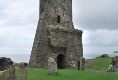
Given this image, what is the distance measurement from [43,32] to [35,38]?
7.01 feet

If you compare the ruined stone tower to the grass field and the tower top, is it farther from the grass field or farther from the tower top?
the grass field

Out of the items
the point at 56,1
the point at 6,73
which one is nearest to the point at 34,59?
the point at 56,1

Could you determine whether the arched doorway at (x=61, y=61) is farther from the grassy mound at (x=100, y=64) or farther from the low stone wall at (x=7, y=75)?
the low stone wall at (x=7, y=75)

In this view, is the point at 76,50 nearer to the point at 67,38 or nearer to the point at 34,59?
the point at 67,38

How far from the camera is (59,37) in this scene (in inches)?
1543

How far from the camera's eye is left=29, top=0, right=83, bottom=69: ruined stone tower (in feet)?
125

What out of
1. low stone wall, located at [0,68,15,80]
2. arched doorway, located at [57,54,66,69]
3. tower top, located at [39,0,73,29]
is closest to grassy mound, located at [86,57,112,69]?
arched doorway, located at [57,54,66,69]

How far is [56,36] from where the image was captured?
38719 millimetres

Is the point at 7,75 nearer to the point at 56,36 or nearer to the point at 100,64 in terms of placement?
the point at 56,36

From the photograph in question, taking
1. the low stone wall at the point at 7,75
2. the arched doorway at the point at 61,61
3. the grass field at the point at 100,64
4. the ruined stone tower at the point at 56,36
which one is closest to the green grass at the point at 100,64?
the grass field at the point at 100,64

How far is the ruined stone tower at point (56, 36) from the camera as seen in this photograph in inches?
1501

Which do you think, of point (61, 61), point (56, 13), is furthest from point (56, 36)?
point (61, 61)

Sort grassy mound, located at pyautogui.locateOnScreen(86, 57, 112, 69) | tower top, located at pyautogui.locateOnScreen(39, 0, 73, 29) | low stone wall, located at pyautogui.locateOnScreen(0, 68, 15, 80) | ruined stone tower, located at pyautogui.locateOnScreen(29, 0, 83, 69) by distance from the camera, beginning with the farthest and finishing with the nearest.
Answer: tower top, located at pyautogui.locateOnScreen(39, 0, 73, 29)
ruined stone tower, located at pyautogui.locateOnScreen(29, 0, 83, 69)
grassy mound, located at pyautogui.locateOnScreen(86, 57, 112, 69)
low stone wall, located at pyautogui.locateOnScreen(0, 68, 15, 80)

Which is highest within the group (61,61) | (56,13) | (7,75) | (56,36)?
(56,13)
